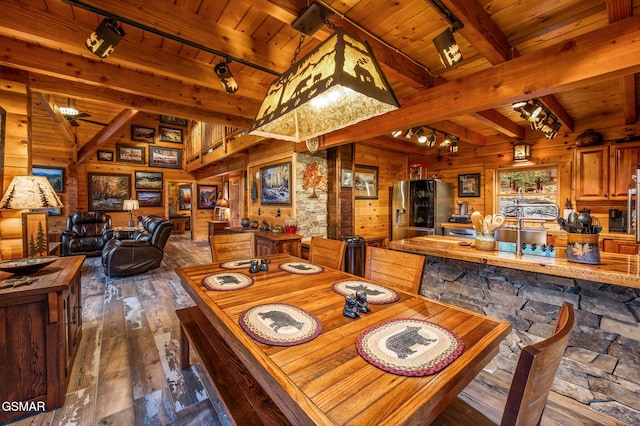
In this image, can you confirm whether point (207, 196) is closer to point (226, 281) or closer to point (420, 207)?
point (420, 207)

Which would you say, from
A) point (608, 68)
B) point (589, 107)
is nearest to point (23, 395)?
point (608, 68)

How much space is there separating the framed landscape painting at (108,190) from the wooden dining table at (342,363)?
29.0ft

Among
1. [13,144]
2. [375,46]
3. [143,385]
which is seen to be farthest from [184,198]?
[375,46]

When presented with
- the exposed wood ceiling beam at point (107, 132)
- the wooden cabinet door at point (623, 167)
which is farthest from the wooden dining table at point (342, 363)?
the exposed wood ceiling beam at point (107, 132)

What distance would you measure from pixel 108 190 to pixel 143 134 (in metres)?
2.13


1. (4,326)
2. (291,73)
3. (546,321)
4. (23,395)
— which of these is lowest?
(23,395)

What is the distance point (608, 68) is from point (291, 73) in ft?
6.59

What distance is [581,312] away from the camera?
179 cm

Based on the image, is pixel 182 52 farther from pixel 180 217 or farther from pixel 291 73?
pixel 180 217

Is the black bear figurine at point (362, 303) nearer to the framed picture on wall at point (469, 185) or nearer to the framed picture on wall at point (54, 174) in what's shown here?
the framed picture on wall at point (469, 185)

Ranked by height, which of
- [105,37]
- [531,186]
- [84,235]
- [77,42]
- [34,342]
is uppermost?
[77,42]

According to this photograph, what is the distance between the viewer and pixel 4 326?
60.9 inches

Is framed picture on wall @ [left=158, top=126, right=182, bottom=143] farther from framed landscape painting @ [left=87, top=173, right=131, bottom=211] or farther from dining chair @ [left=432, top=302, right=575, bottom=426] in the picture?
dining chair @ [left=432, top=302, right=575, bottom=426]

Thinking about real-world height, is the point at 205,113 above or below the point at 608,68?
above
